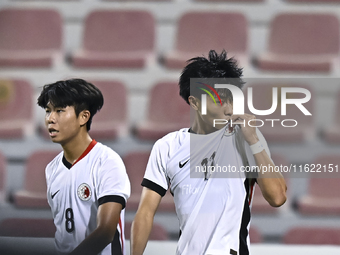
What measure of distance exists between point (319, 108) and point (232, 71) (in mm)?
880

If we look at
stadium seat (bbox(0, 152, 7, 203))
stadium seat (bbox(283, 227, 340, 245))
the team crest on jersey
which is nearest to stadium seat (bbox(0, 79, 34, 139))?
stadium seat (bbox(0, 152, 7, 203))

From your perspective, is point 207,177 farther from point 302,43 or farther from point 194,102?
point 302,43

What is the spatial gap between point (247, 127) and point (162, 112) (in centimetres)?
82

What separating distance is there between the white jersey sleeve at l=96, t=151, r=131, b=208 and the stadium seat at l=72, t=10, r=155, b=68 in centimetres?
92

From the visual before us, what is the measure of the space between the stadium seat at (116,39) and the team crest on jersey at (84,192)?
938mm

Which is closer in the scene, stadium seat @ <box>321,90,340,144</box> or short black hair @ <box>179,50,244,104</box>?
short black hair @ <box>179,50,244,104</box>

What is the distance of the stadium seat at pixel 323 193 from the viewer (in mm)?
1585

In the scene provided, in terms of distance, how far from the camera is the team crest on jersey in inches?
43.1

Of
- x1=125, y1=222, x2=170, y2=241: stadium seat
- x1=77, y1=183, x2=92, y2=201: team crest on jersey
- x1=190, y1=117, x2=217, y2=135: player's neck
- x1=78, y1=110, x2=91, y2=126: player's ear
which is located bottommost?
x1=125, y1=222, x2=170, y2=241: stadium seat

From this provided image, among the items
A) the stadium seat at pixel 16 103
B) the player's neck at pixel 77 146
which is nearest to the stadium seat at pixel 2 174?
the stadium seat at pixel 16 103

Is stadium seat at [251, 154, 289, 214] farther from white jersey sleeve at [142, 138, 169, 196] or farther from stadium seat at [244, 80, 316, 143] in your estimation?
white jersey sleeve at [142, 138, 169, 196]

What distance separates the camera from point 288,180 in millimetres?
1613

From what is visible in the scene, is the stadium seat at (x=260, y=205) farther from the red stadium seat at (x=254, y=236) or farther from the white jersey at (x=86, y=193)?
the white jersey at (x=86, y=193)

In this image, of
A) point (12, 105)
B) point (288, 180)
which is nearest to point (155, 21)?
point (12, 105)
